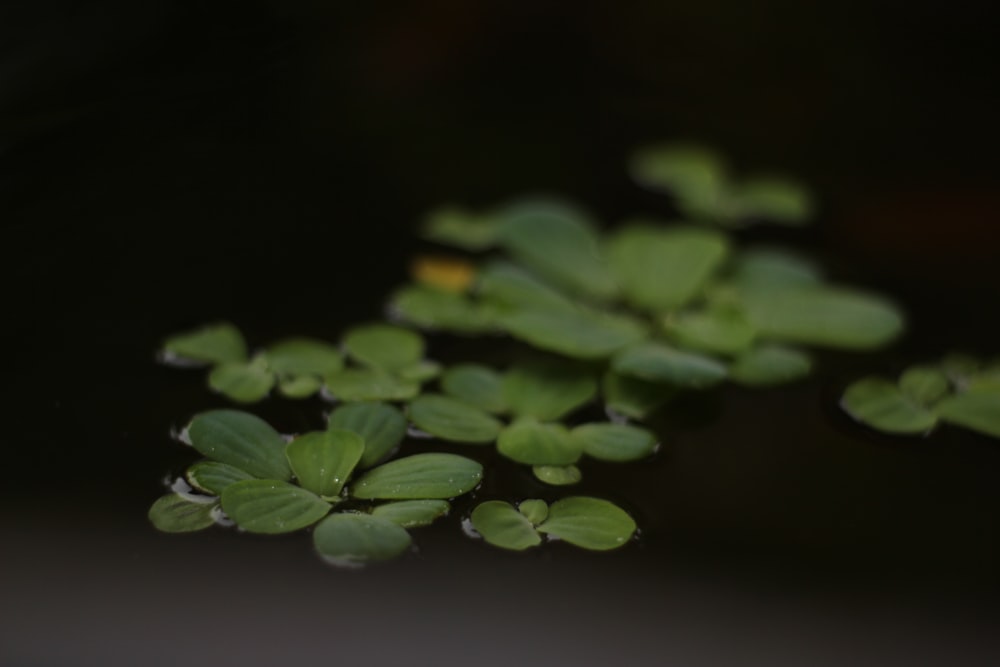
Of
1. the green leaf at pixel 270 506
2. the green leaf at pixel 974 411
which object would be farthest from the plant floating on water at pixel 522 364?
the green leaf at pixel 974 411

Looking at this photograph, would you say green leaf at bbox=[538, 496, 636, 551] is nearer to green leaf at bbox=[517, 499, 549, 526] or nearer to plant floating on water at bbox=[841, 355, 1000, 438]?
green leaf at bbox=[517, 499, 549, 526]

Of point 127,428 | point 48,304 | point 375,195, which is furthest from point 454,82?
point 127,428

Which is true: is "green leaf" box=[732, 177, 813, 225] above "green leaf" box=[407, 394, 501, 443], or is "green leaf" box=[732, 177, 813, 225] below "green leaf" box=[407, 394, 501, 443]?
above

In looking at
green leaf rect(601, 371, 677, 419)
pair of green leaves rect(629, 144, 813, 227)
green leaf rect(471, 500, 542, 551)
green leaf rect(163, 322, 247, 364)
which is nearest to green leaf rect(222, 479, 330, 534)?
green leaf rect(471, 500, 542, 551)

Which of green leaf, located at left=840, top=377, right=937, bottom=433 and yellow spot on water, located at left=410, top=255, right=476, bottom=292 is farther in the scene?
yellow spot on water, located at left=410, top=255, right=476, bottom=292

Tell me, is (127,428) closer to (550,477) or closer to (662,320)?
(550,477)

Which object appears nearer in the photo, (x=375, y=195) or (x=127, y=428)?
(x=127, y=428)
